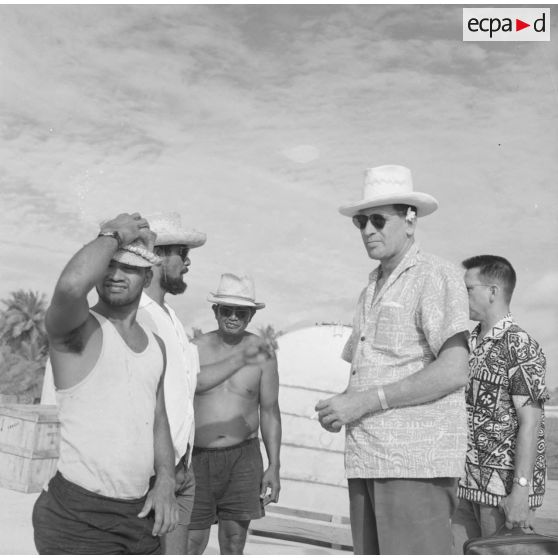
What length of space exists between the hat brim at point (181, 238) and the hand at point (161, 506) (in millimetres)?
1331

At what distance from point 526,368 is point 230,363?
1.83 meters

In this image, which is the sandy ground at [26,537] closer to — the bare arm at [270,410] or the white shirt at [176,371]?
the bare arm at [270,410]

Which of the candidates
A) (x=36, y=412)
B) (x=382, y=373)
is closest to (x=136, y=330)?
(x=382, y=373)

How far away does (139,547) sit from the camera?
2.59 m

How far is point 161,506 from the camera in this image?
259 cm

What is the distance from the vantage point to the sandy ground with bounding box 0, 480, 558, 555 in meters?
6.05

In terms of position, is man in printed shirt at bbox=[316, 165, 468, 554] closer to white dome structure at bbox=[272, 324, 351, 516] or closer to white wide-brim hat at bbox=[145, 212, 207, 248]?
white wide-brim hat at bbox=[145, 212, 207, 248]

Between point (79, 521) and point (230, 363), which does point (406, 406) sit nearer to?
point (79, 521)

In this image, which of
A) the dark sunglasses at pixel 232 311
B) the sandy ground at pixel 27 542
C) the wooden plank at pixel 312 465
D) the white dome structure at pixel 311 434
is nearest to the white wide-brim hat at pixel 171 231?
the dark sunglasses at pixel 232 311

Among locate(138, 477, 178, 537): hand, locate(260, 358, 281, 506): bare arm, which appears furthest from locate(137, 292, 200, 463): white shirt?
locate(260, 358, 281, 506): bare arm

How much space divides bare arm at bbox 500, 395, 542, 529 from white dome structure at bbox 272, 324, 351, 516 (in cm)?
492

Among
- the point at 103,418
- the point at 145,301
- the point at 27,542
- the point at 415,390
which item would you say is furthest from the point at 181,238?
the point at 27,542

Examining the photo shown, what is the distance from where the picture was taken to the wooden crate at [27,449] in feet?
27.7

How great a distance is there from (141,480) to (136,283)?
738 mm
